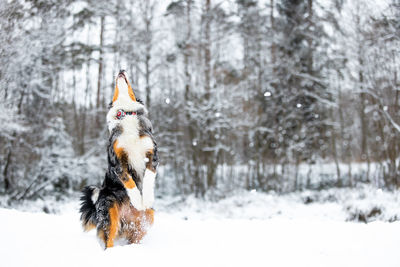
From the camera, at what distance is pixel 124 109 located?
130 inches

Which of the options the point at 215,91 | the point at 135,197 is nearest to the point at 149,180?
the point at 135,197

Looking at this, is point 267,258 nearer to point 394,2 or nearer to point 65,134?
point 394,2

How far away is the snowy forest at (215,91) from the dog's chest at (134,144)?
7412 millimetres

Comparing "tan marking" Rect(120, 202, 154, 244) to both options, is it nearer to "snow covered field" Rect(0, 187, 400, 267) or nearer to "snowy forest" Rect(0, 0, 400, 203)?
"snow covered field" Rect(0, 187, 400, 267)

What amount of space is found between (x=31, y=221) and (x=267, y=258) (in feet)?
9.44

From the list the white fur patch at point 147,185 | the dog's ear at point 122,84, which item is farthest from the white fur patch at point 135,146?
the dog's ear at point 122,84

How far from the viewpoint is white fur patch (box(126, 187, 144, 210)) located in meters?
→ 3.08

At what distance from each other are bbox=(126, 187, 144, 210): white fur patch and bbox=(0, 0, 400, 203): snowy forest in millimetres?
7613

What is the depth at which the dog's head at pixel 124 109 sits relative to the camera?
3244mm

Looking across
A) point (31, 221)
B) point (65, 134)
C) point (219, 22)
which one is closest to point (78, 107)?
Answer: point (65, 134)

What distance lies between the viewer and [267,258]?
2.53 meters

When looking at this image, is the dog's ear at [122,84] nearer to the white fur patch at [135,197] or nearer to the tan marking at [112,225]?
the white fur patch at [135,197]

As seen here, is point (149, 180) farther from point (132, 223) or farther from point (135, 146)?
point (132, 223)

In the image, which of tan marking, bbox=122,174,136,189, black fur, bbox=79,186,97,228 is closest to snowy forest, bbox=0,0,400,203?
black fur, bbox=79,186,97,228
